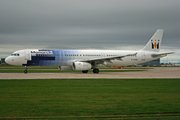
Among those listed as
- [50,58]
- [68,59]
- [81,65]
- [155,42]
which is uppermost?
[155,42]

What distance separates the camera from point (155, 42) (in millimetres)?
41219

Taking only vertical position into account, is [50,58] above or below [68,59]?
above

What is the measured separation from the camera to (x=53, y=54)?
33.9 m

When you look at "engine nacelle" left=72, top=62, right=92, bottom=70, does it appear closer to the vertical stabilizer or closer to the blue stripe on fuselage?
the blue stripe on fuselage

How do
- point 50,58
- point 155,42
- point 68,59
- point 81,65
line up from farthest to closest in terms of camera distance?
point 155,42 < point 68,59 < point 50,58 < point 81,65

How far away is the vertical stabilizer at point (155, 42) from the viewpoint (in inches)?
1618

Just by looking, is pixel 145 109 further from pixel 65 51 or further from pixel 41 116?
pixel 65 51

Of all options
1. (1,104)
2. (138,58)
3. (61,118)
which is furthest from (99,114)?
(138,58)

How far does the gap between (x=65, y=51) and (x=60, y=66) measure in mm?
2775

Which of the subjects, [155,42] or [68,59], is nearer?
[68,59]

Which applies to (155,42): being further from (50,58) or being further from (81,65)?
(50,58)

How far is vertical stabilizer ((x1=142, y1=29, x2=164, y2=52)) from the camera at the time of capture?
41094 millimetres

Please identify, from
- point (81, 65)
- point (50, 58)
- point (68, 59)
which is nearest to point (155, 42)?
point (81, 65)

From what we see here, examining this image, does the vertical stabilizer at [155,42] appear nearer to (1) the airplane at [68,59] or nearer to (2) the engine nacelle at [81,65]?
(1) the airplane at [68,59]
